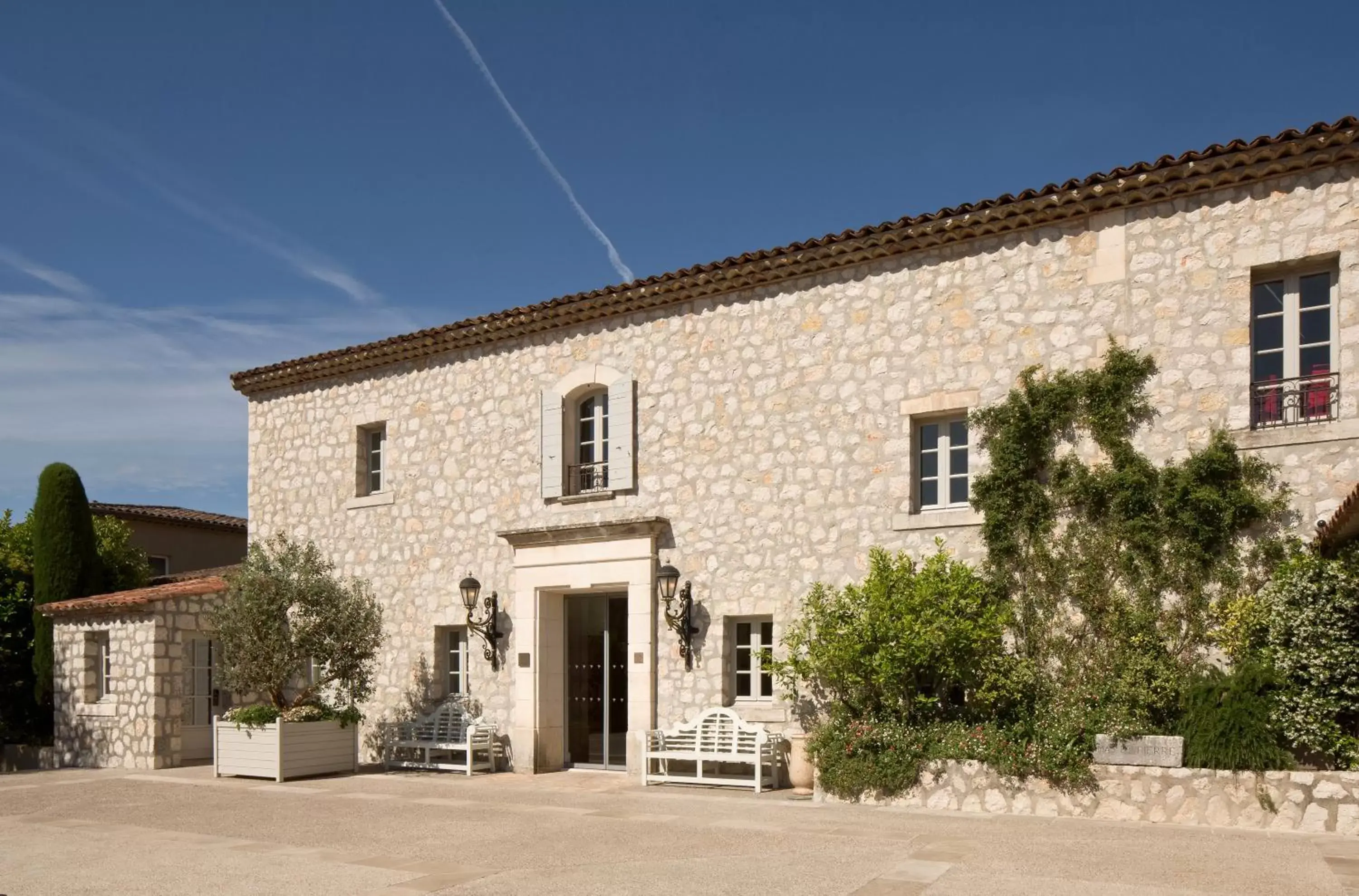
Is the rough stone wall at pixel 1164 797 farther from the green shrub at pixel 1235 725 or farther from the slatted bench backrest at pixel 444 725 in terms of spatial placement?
the slatted bench backrest at pixel 444 725

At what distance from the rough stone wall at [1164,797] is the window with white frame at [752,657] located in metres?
2.35

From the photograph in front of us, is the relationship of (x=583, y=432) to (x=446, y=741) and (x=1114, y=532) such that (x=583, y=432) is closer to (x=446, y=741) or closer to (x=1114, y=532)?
(x=446, y=741)

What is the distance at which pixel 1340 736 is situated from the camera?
9719 millimetres

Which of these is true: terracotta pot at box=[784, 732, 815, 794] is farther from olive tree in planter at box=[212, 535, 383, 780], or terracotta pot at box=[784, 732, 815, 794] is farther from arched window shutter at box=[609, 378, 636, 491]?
olive tree in planter at box=[212, 535, 383, 780]

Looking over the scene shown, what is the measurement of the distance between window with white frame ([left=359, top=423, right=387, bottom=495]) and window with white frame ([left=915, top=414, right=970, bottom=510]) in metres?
8.35

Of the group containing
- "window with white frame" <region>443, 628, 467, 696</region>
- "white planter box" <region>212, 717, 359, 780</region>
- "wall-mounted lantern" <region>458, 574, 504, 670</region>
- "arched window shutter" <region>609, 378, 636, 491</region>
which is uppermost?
"arched window shutter" <region>609, 378, 636, 491</region>

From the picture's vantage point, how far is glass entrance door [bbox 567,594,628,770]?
1515 cm

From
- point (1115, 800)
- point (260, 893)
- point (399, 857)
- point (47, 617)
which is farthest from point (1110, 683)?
point (47, 617)

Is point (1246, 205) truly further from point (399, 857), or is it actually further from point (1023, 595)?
point (399, 857)

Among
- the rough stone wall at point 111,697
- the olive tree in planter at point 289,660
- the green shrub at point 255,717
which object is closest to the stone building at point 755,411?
the olive tree in planter at point 289,660

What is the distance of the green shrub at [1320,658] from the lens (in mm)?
9680

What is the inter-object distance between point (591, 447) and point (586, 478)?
0.41m

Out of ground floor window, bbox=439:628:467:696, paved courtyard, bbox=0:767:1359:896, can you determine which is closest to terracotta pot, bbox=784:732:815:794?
paved courtyard, bbox=0:767:1359:896

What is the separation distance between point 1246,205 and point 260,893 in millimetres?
9935
